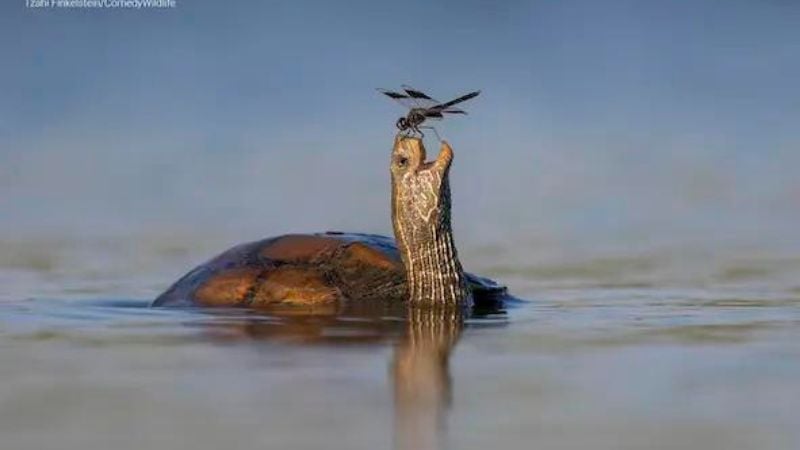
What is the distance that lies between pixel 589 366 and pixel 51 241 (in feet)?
23.2

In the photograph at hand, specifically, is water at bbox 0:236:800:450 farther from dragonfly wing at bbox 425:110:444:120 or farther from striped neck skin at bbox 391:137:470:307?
dragonfly wing at bbox 425:110:444:120

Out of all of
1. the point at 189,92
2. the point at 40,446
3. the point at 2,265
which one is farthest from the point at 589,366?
the point at 189,92

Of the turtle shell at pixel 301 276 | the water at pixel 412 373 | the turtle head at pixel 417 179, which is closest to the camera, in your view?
the water at pixel 412 373

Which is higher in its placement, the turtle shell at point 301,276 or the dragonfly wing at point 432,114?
the dragonfly wing at point 432,114

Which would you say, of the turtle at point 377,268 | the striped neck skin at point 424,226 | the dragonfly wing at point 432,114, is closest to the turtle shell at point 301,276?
the turtle at point 377,268

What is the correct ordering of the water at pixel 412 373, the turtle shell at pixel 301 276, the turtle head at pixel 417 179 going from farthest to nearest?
the turtle shell at pixel 301 276 < the turtle head at pixel 417 179 < the water at pixel 412 373

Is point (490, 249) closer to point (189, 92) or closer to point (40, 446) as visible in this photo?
point (189, 92)

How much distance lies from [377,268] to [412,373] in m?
3.03

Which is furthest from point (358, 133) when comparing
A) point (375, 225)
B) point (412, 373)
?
point (412, 373)

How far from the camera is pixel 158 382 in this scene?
5645 millimetres

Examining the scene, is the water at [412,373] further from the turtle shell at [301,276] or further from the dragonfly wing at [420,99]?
the dragonfly wing at [420,99]

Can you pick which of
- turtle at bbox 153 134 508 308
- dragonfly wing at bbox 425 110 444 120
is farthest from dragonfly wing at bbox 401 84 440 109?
turtle at bbox 153 134 508 308

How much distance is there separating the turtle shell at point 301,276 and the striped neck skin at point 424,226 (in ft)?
0.44

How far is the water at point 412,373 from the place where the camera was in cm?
473
